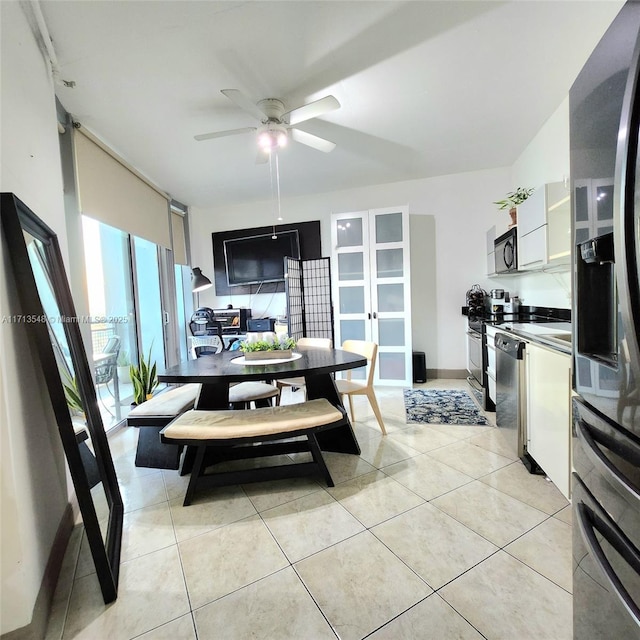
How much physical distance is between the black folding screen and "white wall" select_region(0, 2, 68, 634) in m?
2.87

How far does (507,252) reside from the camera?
10.2ft

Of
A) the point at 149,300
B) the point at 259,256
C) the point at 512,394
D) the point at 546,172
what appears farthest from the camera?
the point at 259,256

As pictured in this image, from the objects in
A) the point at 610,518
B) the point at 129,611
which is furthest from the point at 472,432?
the point at 129,611

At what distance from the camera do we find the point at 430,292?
4.29 m

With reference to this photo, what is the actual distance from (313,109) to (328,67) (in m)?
0.26

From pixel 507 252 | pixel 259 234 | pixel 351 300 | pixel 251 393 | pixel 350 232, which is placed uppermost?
pixel 259 234

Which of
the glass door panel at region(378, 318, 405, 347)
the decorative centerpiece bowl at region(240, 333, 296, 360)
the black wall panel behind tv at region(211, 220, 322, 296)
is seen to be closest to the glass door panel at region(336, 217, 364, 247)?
the black wall panel behind tv at region(211, 220, 322, 296)

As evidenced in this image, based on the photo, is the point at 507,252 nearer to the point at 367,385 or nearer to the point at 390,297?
the point at 390,297

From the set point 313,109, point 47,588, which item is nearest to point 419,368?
point 313,109

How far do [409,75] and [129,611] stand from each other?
317 centimetres

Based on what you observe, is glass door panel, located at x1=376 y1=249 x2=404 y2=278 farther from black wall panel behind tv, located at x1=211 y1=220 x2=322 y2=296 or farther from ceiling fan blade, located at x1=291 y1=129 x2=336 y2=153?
ceiling fan blade, located at x1=291 y1=129 x2=336 y2=153

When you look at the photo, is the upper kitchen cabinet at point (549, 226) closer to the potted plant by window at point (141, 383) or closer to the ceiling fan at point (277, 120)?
the ceiling fan at point (277, 120)

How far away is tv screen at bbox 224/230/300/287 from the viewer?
4.57m

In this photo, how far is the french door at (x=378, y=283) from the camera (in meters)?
3.98
